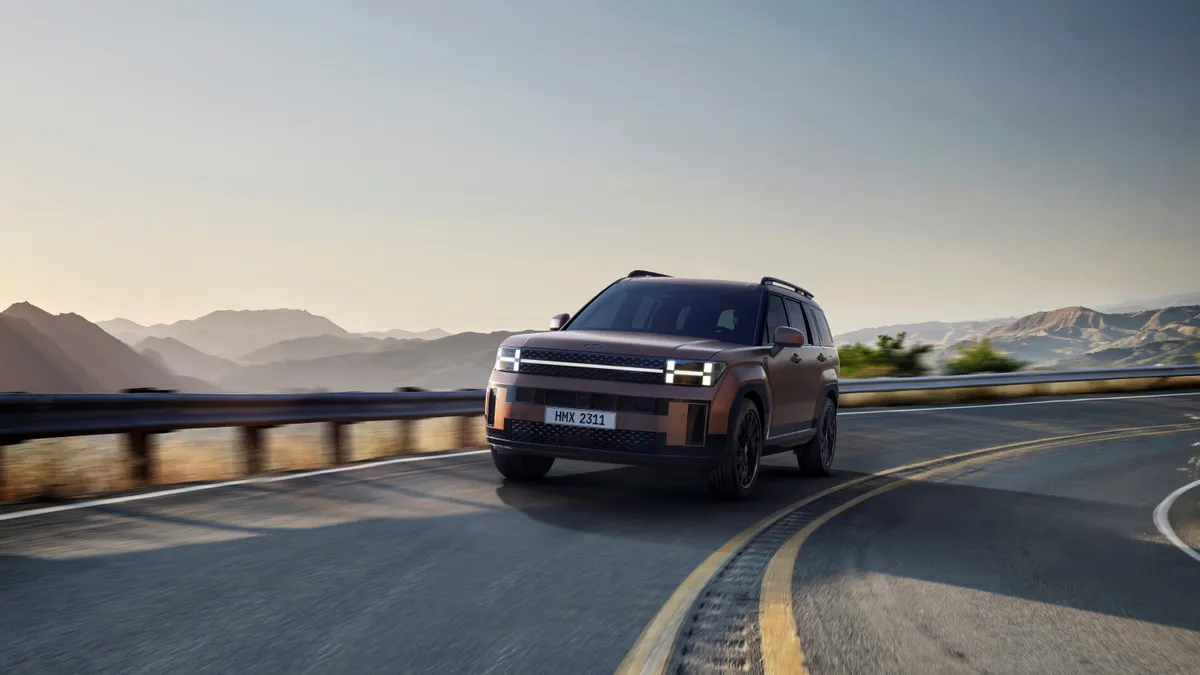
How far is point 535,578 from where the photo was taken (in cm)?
620

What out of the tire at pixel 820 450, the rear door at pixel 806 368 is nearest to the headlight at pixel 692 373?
the rear door at pixel 806 368

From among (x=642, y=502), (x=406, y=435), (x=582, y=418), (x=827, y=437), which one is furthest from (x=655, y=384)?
(x=406, y=435)

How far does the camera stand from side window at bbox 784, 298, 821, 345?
1141 cm

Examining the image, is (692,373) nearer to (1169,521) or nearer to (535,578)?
(535,578)

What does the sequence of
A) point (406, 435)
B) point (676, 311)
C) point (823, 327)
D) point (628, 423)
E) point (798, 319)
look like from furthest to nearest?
1. point (406, 435)
2. point (823, 327)
3. point (798, 319)
4. point (676, 311)
5. point (628, 423)

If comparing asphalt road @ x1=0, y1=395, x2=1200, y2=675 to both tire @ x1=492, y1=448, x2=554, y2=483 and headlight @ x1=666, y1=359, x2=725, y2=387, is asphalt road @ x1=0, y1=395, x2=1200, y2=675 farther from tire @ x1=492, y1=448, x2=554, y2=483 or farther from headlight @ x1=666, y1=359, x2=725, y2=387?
headlight @ x1=666, y1=359, x2=725, y2=387

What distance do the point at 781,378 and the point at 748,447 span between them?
3.61 ft

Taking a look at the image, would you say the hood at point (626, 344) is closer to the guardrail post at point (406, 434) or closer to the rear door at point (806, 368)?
the rear door at point (806, 368)

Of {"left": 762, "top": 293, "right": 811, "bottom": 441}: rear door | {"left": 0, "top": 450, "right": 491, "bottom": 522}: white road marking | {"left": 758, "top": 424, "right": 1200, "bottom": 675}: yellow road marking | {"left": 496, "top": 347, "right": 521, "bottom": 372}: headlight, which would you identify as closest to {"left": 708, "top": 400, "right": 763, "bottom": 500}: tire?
{"left": 762, "top": 293, "right": 811, "bottom": 441}: rear door

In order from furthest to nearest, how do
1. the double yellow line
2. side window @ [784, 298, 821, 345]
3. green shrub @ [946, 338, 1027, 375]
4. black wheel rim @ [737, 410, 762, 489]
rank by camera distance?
green shrub @ [946, 338, 1027, 375]
side window @ [784, 298, 821, 345]
black wheel rim @ [737, 410, 762, 489]
the double yellow line

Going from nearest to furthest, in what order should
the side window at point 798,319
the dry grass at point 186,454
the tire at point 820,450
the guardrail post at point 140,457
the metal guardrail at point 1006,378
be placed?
the dry grass at point 186,454
the guardrail post at point 140,457
the side window at point 798,319
the tire at point 820,450
the metal guardrail at point 1006,378

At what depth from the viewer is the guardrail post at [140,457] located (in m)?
10.1

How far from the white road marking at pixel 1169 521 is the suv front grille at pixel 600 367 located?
13.5ft

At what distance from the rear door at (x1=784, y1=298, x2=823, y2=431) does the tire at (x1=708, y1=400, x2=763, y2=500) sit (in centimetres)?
143
